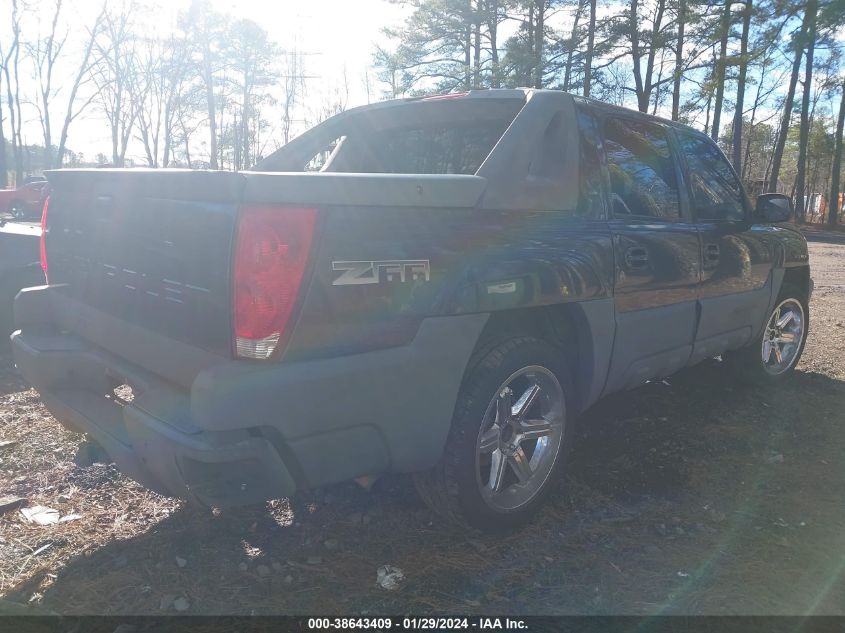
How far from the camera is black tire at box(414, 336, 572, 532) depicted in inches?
102

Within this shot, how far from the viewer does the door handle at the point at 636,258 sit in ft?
10.9

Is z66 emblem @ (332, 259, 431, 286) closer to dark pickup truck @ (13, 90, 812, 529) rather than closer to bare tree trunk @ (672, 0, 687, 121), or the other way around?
dark pickup truck @ (13, 90, 812, 529)

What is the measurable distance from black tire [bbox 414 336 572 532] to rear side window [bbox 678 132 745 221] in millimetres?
1934

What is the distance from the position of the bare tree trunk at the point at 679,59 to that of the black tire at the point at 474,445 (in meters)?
27.1

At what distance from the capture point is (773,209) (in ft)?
15.0

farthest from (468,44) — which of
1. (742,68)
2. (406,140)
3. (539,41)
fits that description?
(406,140)

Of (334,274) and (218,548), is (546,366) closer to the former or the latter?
(334,274)

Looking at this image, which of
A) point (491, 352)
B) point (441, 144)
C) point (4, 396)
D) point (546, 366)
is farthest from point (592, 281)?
point (4, 396)

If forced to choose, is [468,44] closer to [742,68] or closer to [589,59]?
[589,59]

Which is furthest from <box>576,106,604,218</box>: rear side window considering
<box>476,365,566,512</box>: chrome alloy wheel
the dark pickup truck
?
<box>476,365,566,512</box>: chrome alloy wheel

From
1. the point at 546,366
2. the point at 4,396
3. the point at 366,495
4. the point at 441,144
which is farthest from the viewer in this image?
the point at 4,396

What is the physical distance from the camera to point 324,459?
7.31 ft

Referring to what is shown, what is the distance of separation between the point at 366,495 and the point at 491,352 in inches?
41.1

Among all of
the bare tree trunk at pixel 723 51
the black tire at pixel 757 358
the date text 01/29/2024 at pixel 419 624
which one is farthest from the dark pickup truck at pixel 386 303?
the bare tree trunk at pixel 723 51
